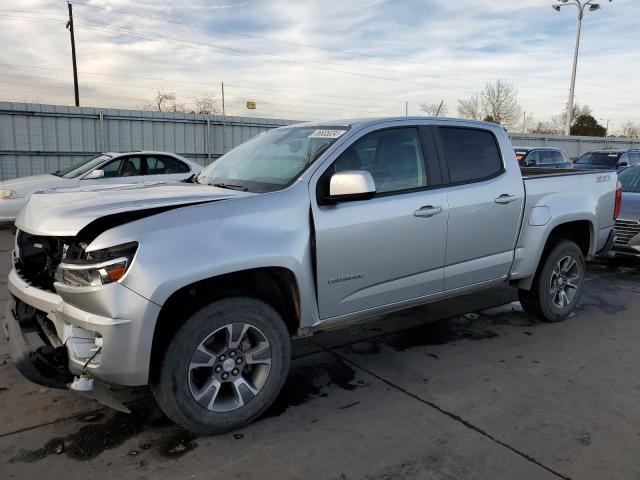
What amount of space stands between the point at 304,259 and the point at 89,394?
4.73ft

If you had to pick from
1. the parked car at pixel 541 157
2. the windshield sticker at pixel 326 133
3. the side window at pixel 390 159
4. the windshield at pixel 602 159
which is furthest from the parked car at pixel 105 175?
the windshield at pixel 602 159

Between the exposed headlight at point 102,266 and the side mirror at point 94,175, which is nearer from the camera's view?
the exposed headlight at point 102,266

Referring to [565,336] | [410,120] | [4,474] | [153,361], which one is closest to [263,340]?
[153,361]

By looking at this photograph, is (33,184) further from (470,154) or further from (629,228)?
(629,228)

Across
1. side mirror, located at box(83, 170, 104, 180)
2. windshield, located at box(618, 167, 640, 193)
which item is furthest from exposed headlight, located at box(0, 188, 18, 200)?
windshield, located at box(618, 167, 640, 193)

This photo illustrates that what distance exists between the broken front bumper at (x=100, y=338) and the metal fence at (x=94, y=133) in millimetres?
13850

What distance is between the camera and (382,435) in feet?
10.4

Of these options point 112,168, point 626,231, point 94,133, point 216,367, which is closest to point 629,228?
point 626,231

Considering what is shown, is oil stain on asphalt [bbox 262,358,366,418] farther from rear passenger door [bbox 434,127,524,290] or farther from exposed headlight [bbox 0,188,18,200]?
exposed headlight [bbox 0,188,18,200]

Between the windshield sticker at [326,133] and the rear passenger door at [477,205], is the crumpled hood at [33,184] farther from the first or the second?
the rear passenger door at [477,205]

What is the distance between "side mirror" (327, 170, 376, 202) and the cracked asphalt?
141cm

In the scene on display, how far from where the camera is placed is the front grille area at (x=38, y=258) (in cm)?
321

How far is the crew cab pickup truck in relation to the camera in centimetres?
282

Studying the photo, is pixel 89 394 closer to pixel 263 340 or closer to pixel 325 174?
pixel 263 340
